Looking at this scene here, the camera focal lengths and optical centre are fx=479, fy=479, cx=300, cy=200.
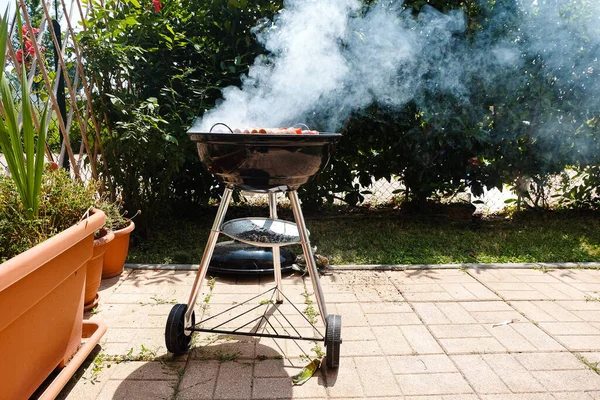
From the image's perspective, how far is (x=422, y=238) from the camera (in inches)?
172

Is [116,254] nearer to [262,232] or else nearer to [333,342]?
[262,232]

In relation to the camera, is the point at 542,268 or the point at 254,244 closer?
the point at 254,244

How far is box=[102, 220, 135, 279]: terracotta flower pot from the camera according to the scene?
10.3 feet

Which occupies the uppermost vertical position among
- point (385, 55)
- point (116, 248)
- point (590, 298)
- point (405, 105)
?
point (385, 55)

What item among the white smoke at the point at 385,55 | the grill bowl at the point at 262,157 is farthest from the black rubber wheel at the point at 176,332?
the white smoke at the point at 385,55

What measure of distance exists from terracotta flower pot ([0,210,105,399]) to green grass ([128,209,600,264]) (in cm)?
162

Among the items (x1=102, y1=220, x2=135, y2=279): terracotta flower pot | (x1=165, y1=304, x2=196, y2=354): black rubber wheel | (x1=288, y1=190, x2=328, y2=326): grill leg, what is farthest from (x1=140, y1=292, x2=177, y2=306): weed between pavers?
(x1=288, y1=190, x2=328, y2=326): grill leg

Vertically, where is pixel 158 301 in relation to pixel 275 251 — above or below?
below

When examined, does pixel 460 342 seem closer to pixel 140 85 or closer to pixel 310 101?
pixel 310 101

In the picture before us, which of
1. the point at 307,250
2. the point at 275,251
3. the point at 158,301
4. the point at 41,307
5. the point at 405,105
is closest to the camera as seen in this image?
the point at 41,307

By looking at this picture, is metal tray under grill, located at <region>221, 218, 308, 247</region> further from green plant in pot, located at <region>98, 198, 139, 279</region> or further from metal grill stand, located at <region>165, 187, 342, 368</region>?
green plant in pot, located at <region>98, 198, 139, 279</region>

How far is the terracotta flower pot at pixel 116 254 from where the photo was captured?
3.15 meters

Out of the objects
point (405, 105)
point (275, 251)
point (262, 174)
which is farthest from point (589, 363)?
point (405, 105)

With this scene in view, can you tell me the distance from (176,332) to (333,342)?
2.39 ft
